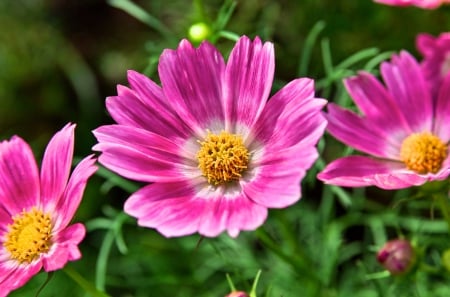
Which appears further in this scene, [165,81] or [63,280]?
[63,280]

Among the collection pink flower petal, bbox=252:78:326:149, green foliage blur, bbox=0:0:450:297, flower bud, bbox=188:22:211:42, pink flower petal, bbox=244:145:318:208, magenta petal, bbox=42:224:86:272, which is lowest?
green foliage blur, bbox=0:0:450:297

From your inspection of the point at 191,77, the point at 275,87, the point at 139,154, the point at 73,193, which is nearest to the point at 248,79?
the point at 191,77

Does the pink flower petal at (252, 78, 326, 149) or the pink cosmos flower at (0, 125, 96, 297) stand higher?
the pink flower petal at (252, 78, 326, 149)

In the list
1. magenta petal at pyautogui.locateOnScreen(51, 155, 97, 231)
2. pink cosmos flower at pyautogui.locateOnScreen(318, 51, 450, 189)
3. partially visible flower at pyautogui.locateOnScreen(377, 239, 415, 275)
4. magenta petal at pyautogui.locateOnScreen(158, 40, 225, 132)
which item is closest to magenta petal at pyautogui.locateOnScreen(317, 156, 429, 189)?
pink cosmos flower at pyautogui.locateOnScreen(318, 51, 450, 189)

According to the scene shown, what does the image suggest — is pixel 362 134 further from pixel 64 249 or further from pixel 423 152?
pixel 64 249

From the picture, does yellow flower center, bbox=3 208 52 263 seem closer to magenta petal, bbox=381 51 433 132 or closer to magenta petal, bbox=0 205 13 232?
magenta petal, bbox=0 205 13 232

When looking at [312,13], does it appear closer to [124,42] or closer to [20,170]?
Answer: [124,42]

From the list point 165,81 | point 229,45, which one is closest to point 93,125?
point 229,45
